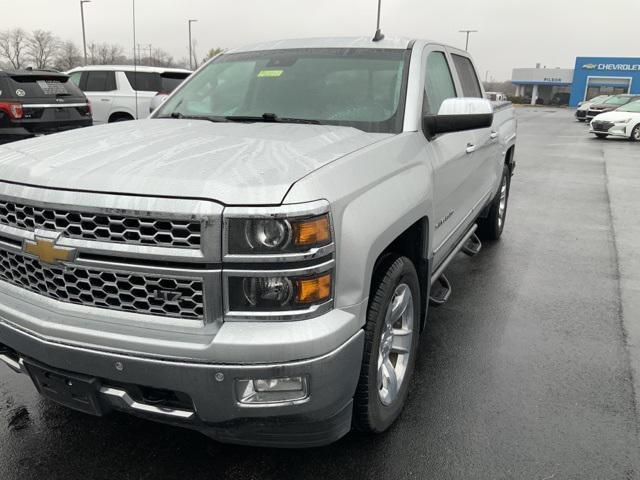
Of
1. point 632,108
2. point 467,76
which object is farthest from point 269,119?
point 632,108

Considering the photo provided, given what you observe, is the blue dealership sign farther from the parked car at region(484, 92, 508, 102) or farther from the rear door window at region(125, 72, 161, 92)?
the rear door window at region(125, 72, 161, 92)

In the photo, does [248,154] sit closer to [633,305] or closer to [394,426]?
[394,426]

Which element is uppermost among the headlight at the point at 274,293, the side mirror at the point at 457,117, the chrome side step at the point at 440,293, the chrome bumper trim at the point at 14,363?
the side mirror at the point at 457,117

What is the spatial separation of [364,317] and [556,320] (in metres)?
2.65

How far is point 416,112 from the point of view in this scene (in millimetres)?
3113

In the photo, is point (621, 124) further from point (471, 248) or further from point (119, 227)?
point (119, 227)

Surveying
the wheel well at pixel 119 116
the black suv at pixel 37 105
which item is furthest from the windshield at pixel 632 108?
the black suv at pixel 37 105

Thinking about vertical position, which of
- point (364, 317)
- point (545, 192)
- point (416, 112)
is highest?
point (416, 112)

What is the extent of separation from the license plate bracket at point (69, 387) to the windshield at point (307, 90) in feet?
5.83

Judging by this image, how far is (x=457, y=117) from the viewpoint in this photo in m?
3.02

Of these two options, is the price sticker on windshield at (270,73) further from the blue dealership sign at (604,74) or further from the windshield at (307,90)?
the blue dealership sign at (604,74)

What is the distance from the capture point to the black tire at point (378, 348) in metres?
2.34

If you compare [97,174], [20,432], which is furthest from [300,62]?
[20,432]

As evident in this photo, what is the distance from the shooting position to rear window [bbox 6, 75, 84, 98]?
352 inches
